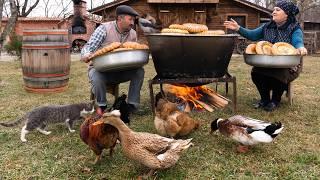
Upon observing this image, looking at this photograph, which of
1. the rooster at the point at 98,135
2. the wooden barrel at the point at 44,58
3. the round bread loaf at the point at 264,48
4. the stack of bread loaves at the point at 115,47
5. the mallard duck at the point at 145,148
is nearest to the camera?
the mallard duck at the point at 145,148

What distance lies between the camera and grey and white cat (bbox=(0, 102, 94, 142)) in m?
4.48

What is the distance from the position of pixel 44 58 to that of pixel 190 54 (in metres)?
3.50

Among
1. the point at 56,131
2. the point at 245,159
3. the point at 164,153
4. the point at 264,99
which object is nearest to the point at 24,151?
the point at 56,131

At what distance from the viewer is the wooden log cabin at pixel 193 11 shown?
17547mm

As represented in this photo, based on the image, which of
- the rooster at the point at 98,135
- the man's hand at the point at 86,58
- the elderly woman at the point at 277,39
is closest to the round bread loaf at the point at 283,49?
the elderly woman at the point at 277,39

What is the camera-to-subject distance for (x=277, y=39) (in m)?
5.61

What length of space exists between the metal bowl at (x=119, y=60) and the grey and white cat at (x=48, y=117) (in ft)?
2.18

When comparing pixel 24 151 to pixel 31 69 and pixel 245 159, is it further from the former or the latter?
pixel 31 69

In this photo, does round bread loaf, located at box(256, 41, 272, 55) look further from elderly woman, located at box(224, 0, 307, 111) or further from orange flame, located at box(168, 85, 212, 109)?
orange flame, located at box(168, 85, 212, 109)

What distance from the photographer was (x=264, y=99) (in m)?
5.98

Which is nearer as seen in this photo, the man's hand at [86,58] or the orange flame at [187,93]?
the man's hand at [86,58]

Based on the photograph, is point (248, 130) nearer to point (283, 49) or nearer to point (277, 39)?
point (283, 49)

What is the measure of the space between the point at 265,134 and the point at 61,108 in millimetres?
2665

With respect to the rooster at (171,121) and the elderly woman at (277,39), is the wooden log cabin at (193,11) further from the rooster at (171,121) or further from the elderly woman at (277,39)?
the rooster at (171,121)
